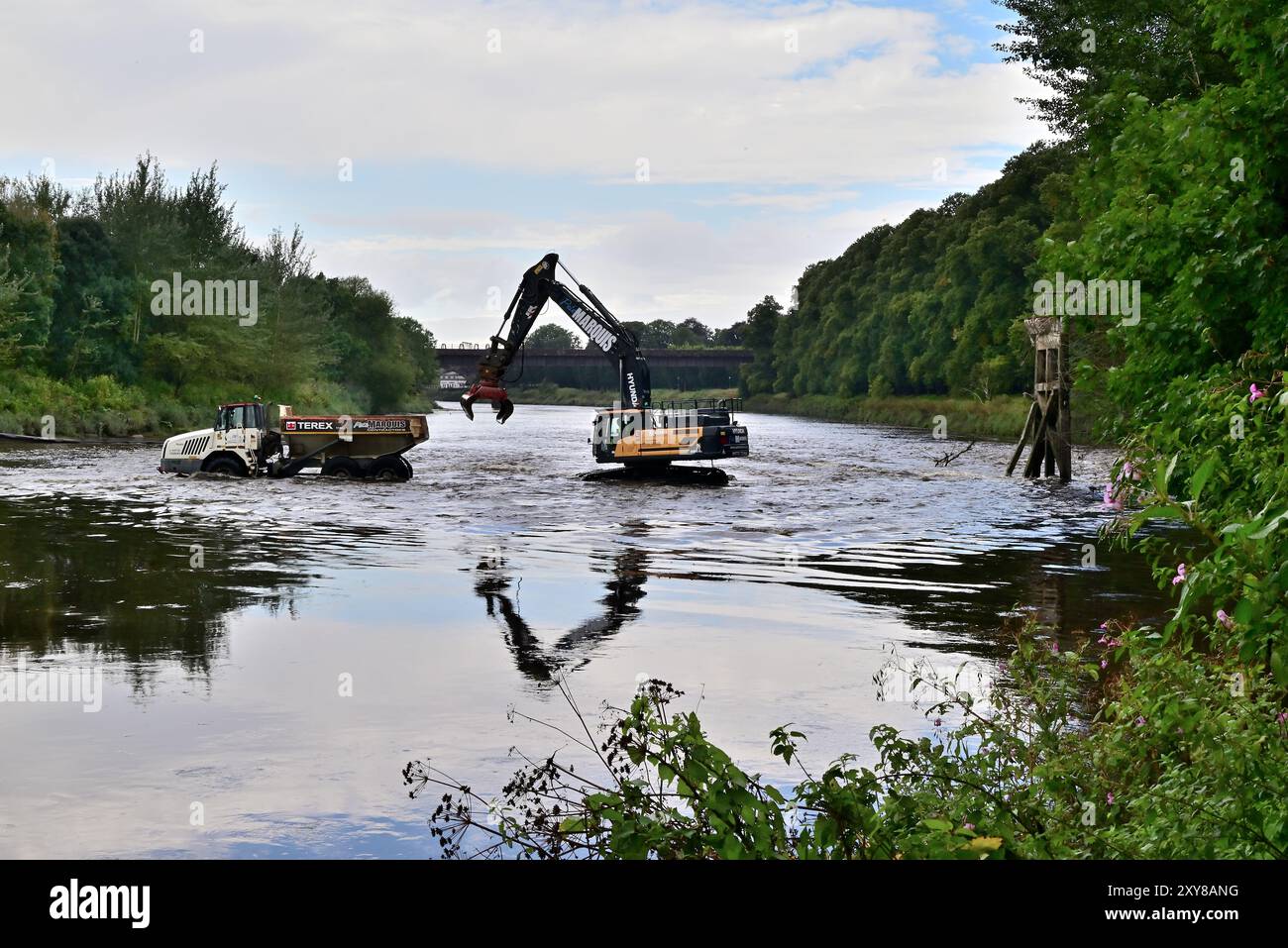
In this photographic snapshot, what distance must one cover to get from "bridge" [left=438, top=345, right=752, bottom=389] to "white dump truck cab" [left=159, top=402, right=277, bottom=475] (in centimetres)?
9748

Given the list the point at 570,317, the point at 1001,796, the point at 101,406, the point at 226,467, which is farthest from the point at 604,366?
the point at 1001,796

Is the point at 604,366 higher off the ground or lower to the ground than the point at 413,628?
higher

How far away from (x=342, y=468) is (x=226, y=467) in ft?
10.8

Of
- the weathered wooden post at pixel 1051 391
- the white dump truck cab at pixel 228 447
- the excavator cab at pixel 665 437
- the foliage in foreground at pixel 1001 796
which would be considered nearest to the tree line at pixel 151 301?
the white dump truck cab at pixel 228 447

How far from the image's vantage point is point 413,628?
15.0 m

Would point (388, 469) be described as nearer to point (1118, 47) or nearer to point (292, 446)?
point (292, 446)

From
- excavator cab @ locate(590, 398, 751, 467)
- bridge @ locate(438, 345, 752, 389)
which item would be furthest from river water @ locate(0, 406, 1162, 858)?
bridge @ locate(438, 345, 752, 389)

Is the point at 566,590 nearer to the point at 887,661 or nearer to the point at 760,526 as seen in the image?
the point at 887,661

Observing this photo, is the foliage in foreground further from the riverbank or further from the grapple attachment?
the riverbank

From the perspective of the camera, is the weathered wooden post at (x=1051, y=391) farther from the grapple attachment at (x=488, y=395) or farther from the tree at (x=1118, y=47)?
the grapple attachment at (x=488, y=395)

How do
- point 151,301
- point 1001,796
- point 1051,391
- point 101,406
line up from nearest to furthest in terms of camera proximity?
1. point 1001,796
2. point 1051,391
3. point 101,406
4. point 151,301

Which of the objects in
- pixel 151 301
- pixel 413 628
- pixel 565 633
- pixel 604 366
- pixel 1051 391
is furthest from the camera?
pixel 604 366
